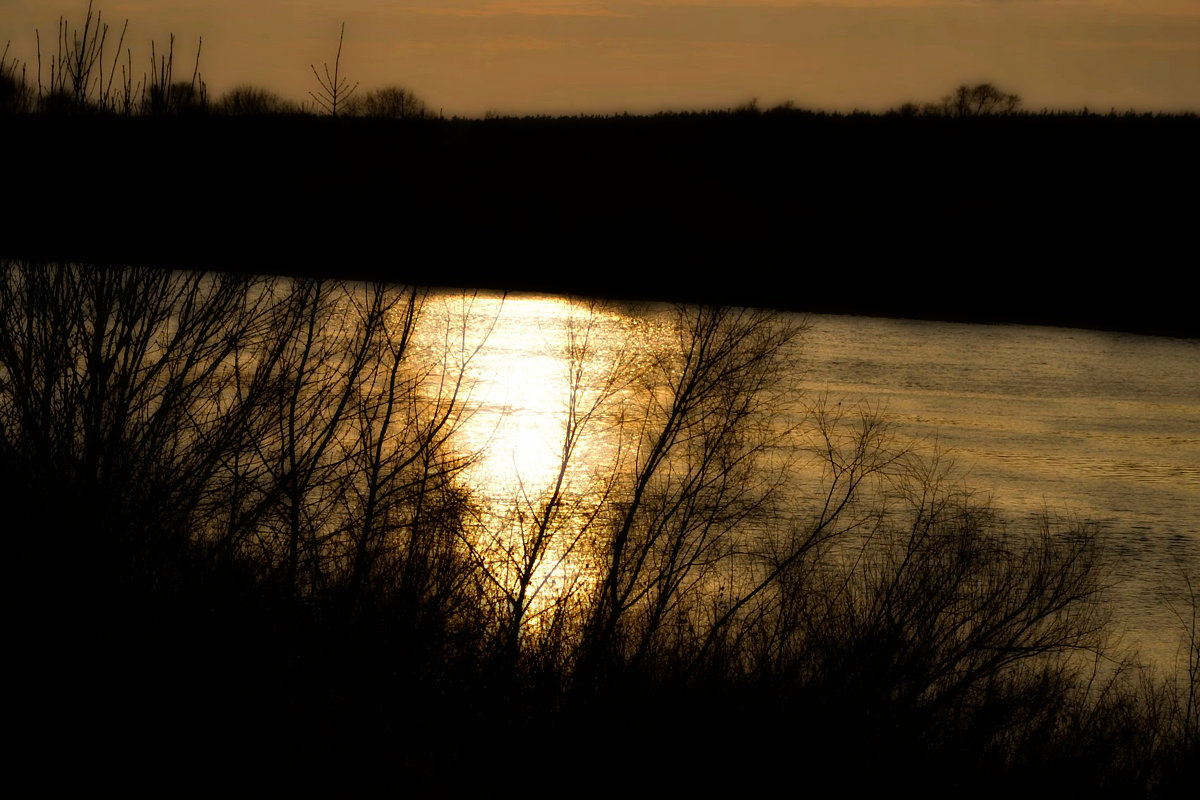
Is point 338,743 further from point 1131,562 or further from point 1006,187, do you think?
point 1006,187

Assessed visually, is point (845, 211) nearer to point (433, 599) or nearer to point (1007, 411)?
point (1007, 411)

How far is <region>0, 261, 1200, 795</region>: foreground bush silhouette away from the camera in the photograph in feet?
34.6

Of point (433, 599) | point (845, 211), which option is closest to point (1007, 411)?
point (845, 211)

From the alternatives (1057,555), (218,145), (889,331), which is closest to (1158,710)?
(1057,555)

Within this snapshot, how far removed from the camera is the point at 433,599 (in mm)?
15844

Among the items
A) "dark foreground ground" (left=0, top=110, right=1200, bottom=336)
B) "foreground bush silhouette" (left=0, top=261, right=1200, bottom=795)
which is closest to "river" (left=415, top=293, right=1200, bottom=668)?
"foreground bush silhouette" (left=0, top=261, right=1200, bottom=795)

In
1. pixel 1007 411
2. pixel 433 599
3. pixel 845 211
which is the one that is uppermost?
pixel 845 211

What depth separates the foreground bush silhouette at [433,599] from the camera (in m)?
10.5

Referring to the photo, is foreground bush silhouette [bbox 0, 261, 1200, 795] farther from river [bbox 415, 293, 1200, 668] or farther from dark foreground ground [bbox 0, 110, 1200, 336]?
dark foreground ground [bbox 0, 110, 1200, 336]

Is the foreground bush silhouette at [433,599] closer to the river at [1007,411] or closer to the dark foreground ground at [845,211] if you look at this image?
the river at [1007,411]

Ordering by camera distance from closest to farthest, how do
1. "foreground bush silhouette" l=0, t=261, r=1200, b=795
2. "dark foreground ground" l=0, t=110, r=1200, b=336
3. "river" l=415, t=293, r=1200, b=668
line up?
"foreground bush silhouette" l=0, t=261, r=1200, b=795 < "river" l=415, t=293, r=1200, b=668 < "dark foreground ground" l=0, t=110, r=1200, b=336

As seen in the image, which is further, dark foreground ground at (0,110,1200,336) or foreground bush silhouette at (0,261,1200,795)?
dark foreground ground at (0,110,1200,336)

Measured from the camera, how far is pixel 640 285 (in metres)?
71.3

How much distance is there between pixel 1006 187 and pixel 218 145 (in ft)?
250
